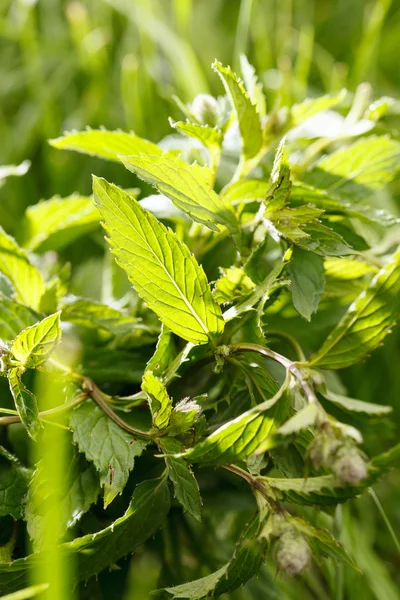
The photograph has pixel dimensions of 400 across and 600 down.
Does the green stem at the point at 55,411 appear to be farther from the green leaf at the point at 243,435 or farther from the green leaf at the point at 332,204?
the green leaf at the point at 332,204

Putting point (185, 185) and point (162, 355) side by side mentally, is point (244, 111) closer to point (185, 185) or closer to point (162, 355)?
point (185, 185)

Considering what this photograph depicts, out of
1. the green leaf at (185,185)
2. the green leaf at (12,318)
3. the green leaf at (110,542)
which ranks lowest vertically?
the green leaf at (110,542)

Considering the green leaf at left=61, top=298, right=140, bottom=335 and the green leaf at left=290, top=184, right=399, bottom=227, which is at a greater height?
the green leaf at left=290, top=184, right=399, bottom=227

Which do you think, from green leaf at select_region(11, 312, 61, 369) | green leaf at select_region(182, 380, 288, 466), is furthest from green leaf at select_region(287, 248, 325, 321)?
green leaf at select_region(11, 312, 61, 369)

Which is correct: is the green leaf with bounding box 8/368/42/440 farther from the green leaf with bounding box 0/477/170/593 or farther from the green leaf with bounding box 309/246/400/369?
the green leaf with bounding box 309/246/400/369

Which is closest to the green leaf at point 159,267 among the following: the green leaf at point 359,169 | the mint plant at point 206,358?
the mint plant at point 206,358

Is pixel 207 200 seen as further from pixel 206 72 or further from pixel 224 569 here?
pixel 206 72

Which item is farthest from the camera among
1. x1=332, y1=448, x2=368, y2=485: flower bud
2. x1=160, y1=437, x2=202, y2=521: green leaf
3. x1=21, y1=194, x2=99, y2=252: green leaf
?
x1=21, y1=194, x2=99, y2=252: green leaf
